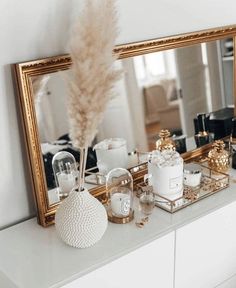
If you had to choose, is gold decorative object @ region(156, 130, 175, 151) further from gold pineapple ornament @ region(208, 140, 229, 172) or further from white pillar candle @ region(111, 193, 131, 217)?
white pillar candle @ region(111, 193, 131, 217)

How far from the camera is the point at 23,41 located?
3.52ft

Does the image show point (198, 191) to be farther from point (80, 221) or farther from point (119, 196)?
point (80, 221)

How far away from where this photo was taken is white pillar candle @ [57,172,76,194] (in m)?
1.20

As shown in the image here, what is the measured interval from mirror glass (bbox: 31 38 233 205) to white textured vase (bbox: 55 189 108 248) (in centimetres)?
15

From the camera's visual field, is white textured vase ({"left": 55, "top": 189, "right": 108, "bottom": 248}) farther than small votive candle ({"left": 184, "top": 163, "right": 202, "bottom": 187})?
No

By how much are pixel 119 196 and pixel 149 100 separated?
40cm

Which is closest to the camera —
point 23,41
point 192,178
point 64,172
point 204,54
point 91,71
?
point 91,71

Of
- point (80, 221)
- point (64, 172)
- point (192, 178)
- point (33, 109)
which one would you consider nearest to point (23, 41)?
point (33, 109)

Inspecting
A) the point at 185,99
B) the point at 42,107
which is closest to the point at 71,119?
the point at 42,107

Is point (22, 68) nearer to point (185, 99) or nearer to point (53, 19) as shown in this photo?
point (53, 19)

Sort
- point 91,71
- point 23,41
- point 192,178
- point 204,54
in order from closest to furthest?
point 91,71 → point 23,41 → point 192,178 → point 204,54

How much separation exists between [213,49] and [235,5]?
0.71ft

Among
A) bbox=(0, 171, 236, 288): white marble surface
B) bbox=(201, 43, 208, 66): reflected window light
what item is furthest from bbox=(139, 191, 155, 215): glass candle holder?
bbox=(201, 43, 208, 66): reflected window light

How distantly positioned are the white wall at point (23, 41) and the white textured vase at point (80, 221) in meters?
0.19
